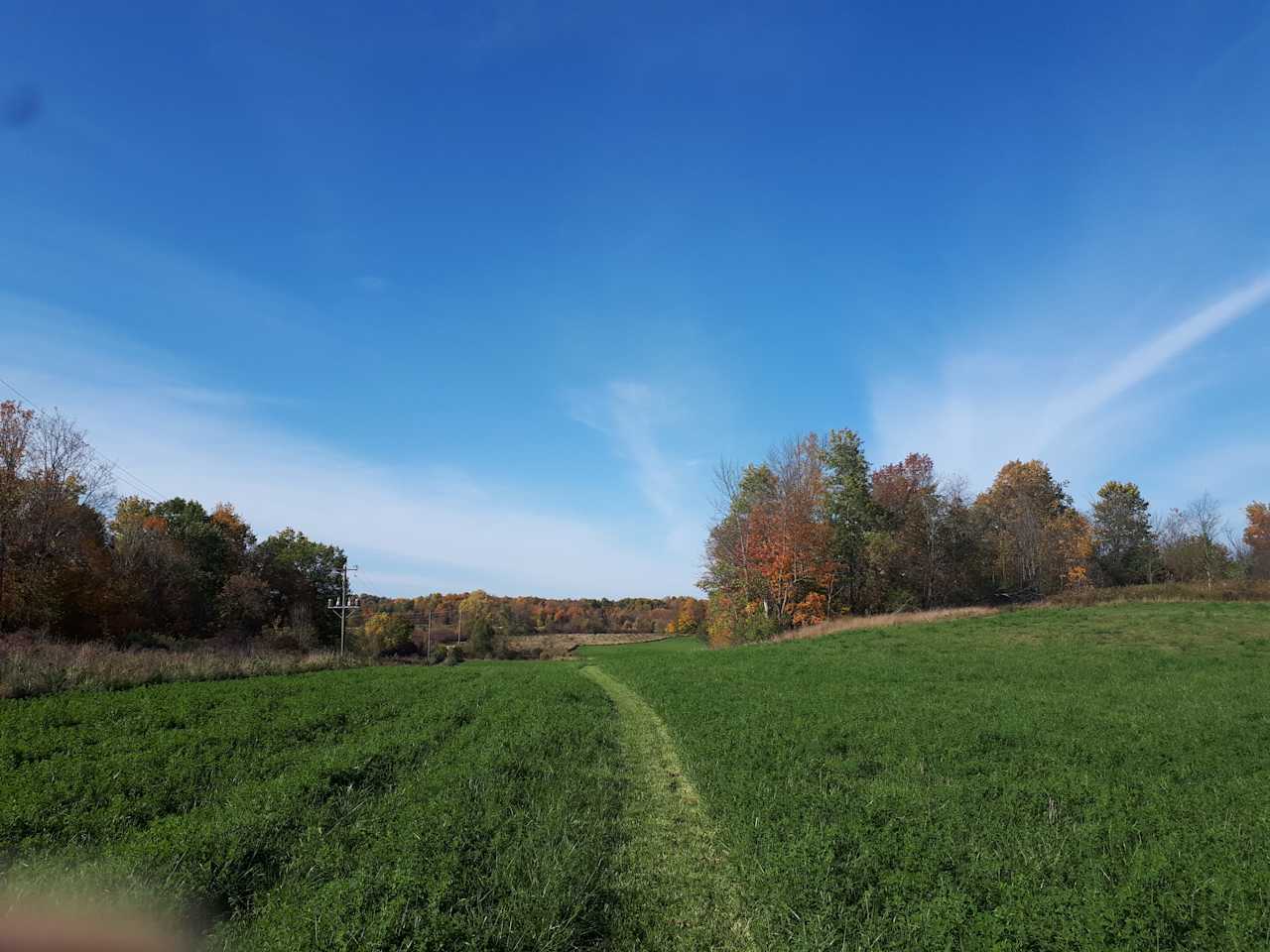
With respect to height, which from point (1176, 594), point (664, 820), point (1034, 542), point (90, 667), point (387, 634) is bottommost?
point (387, 634)

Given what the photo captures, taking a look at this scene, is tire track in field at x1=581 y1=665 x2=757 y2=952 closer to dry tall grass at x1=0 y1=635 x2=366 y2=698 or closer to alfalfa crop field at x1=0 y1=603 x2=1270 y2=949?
alfalfa crop field at x1=0 y1=603 x2=1270 y2=949

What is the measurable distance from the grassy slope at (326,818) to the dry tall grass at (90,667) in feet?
12.3

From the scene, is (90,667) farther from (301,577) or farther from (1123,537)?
(1123,537)

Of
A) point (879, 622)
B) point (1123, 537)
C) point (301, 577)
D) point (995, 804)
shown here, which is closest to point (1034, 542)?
point (1123, 537)

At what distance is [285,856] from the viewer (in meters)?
6.71

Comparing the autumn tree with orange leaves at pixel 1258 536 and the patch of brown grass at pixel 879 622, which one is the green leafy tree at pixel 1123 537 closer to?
the autumn tree with orange leaves at pixel 1258 536

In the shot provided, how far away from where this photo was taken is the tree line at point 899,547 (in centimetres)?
5388

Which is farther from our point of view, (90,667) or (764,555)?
(764,555)

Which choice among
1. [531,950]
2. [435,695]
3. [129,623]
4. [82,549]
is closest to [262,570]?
[129,623]

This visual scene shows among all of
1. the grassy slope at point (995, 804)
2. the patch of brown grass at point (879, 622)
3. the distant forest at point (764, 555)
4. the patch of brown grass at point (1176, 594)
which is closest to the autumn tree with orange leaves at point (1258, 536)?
the distant forest at point (764, 555)

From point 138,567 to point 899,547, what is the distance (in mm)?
64790

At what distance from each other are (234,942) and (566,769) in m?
6.45

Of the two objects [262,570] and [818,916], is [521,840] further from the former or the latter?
[262,570]

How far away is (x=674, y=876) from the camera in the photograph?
6836 mm
